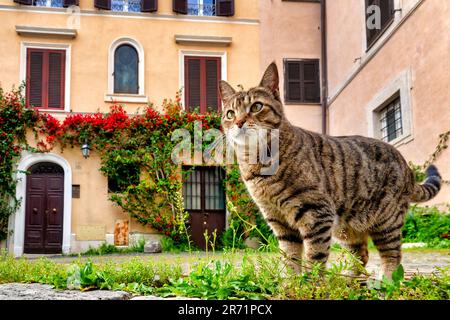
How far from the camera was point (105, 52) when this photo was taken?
14.1 m

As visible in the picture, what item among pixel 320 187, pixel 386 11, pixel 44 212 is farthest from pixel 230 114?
pixel 44 212

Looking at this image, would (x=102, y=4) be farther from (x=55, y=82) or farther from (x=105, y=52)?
(x=55, y=82)

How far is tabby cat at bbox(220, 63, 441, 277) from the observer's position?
3.31 meters

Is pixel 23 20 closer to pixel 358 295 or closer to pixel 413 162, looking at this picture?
pixel 413 162

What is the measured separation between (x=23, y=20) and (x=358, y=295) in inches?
528

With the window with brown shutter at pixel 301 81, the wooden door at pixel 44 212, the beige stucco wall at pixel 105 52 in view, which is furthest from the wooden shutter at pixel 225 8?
the wooden door at pixel 44 212

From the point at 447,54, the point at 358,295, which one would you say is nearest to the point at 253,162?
the point at 358,295

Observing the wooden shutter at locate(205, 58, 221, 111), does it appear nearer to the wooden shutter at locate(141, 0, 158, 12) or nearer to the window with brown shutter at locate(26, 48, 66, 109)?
the wooden shutter at locate(141, 0, 158, 12)

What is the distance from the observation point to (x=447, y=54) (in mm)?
9211

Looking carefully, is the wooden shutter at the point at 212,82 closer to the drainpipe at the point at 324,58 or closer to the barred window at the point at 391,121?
the drainpipe at the point at 324,58

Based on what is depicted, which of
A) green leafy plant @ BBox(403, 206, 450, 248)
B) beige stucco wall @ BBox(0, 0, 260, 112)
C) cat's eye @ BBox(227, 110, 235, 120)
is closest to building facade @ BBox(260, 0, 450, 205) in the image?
green leafy plant @ BBox(403, 206, 450, 248)

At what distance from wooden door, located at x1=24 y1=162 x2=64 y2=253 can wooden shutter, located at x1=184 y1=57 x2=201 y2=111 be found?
390cm

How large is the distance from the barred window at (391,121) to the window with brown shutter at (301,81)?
318 centimetres

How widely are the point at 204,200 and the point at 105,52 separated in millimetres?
4733
